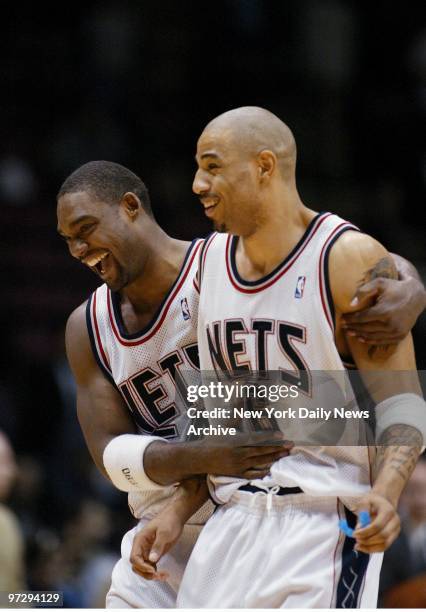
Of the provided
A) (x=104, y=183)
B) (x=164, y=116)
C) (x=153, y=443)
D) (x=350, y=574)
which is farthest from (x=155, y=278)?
(x=164, y=116)

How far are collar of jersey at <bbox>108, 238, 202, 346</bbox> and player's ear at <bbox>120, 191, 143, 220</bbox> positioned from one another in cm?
23

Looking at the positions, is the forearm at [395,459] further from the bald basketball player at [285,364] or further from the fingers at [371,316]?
the fingers at [371,316]

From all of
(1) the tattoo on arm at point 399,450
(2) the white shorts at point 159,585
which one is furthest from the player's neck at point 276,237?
(2) the white shorts at point 159,585

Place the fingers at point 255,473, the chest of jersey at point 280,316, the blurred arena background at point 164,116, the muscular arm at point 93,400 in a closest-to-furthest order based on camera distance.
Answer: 1. the chest of jersey at point 280,316
2. the fingers at point 255,473
3. the muscular arm at point 93,400
4. the blurred arena background at point 164,116

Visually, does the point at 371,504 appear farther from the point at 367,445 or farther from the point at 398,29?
the point at 398,29

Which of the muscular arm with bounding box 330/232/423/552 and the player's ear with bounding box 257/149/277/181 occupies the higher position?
the player's ear with bounding box 257/149/277/181

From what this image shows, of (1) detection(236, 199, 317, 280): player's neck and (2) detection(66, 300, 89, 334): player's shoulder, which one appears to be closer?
(1) detection(236, 199, 317, 280): player's neck

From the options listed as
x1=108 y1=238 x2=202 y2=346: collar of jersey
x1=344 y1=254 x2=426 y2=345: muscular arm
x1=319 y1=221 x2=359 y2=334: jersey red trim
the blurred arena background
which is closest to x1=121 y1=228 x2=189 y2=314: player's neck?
x1=108 y1=238 x2=202 y2=346: collar of jersey

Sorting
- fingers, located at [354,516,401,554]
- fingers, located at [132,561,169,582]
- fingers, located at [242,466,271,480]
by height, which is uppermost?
fingers, located at [242,466,271,480]

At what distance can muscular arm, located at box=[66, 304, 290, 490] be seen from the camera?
3.72 metres

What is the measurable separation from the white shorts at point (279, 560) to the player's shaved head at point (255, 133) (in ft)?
3.42

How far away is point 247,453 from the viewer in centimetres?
372

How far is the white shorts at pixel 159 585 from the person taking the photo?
13.5ft

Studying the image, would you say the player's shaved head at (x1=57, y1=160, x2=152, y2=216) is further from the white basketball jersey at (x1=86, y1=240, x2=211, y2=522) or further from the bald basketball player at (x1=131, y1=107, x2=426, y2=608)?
the bald basketball player at (x1=131, y1=107, x2=426, y2=608)
